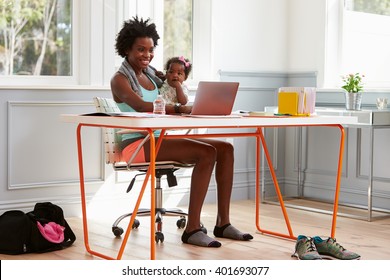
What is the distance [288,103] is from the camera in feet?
12.6

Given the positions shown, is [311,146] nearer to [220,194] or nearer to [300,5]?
[300,5]

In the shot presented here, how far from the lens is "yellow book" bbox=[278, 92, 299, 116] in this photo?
3.82 meters

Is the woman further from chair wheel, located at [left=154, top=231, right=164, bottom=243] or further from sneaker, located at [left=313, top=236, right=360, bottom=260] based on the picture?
sneaker, located at [left=313, top=236, right=360, bottom=260]

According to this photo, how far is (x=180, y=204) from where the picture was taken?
547cm

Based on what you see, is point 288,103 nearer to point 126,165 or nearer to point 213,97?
point 213,97

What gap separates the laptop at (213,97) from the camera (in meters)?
3.54

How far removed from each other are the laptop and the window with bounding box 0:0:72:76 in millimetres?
1696

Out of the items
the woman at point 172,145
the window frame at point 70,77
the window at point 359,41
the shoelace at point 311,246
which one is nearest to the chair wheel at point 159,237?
the woman at point 172,145

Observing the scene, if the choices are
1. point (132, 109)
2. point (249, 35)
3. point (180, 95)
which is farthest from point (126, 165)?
point (249, 35)

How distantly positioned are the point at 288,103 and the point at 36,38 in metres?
1.90

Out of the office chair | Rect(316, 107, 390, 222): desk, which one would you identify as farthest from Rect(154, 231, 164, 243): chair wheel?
Rect(316, 107, 390, 222): desk

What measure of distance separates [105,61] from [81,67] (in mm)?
167
